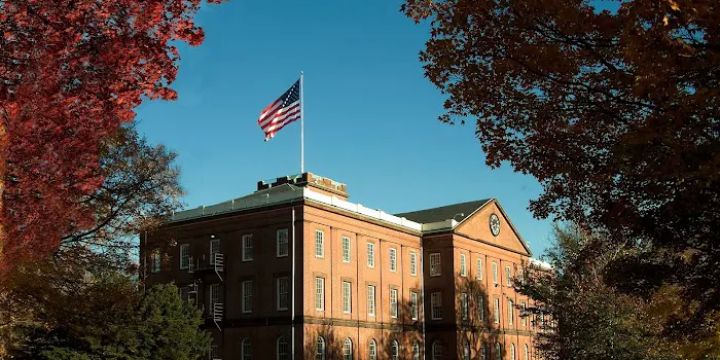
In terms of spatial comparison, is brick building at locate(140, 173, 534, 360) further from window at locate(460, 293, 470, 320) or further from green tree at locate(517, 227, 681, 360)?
green tree at locate(517, 227, 681, 360)

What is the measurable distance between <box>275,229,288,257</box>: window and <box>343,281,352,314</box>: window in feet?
17.1

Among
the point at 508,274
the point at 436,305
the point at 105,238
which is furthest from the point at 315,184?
the point at 105,238

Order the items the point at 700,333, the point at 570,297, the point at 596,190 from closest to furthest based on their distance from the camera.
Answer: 1. the point at 596,190
2. the point at 700,333
3. the point at 570,297

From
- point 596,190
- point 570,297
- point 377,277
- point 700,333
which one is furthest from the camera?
point 377,277

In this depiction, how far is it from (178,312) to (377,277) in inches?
986

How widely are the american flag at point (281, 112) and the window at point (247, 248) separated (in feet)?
30.3

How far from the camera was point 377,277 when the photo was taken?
197 ft

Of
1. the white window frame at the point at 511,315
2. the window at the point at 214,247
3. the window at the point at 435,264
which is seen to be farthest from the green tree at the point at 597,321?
the white window frame at the point at 511,315

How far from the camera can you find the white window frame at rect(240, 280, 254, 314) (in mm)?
54875

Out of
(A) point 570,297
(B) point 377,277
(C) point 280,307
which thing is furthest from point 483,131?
(B) point 377,277

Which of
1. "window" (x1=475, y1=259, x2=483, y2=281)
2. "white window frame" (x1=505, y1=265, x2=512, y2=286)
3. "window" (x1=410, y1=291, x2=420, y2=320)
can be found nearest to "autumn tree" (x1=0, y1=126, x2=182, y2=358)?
"window" (x1=410, y1=291, x2=420, y2=320)

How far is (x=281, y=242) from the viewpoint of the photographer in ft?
177

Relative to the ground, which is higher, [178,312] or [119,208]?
[119,208]

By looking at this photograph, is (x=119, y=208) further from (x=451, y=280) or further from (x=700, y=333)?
(x=451, y=280)
